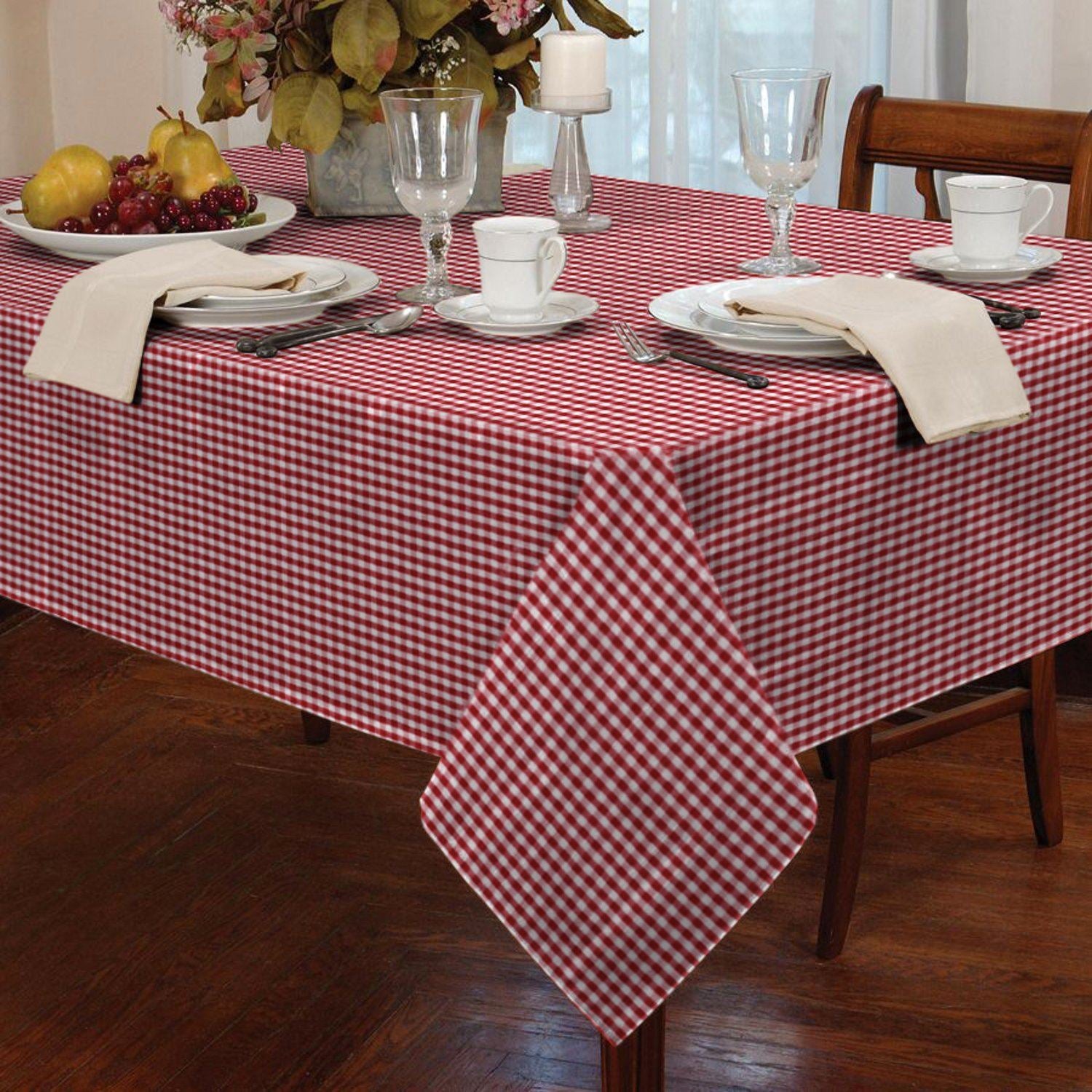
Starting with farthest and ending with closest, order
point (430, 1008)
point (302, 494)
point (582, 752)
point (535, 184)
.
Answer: point (535, 184)
point (430, 1008)
point (302, 494)
point (582, 752)

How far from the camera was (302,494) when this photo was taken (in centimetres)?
126

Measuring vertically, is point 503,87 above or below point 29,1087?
above

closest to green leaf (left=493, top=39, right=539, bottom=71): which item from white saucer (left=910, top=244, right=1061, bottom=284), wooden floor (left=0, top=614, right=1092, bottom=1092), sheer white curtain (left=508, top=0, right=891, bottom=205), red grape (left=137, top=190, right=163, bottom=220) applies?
red grape (left=137, top=190, right=163, bottom=220)

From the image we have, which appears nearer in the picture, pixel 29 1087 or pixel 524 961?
pixel 29 1087

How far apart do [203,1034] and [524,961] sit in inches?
13.6

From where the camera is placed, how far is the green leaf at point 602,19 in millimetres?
1833

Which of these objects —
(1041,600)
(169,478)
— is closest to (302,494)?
(169,478)

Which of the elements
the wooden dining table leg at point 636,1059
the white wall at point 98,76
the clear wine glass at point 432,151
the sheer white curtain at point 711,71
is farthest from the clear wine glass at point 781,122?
the white wall at point 98,76

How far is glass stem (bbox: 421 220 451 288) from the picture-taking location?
1481 millimetres

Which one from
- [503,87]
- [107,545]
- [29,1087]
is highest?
[503,87]

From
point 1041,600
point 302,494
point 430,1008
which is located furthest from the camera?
point 430,1008

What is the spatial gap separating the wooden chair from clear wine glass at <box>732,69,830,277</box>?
Result: 53cm

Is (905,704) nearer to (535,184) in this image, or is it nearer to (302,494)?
(302,494)

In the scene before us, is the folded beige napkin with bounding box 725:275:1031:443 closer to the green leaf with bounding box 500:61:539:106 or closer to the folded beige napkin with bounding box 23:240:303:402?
the folded beige napkin with bounding box 23:240:303:402
